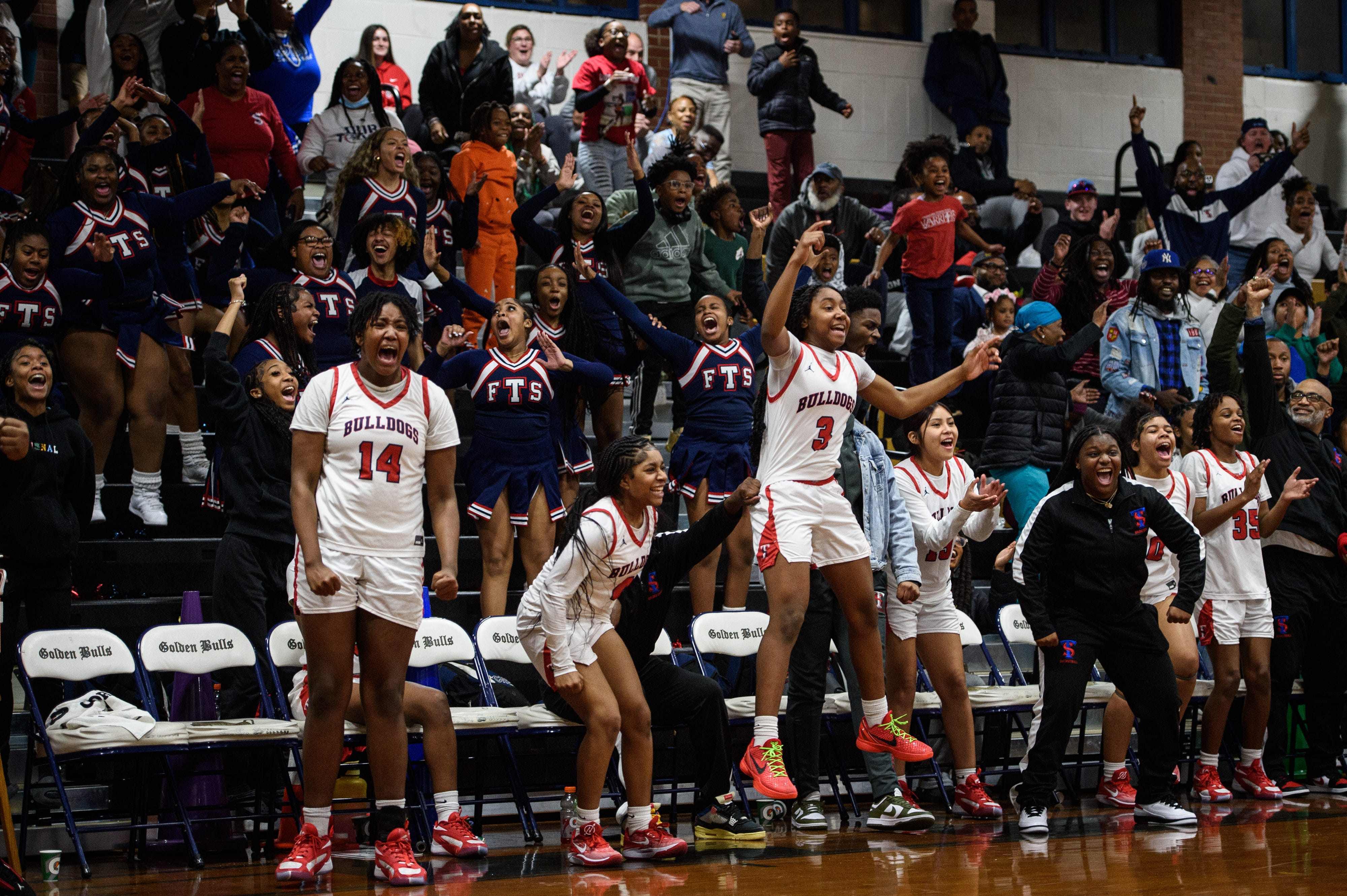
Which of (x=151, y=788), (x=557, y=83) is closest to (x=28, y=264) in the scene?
(x=151, y=788)

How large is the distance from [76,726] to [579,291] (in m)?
3.89

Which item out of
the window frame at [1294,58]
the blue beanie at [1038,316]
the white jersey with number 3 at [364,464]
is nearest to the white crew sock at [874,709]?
the white jersey with number 3 at [364,464]

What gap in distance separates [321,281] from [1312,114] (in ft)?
42.3

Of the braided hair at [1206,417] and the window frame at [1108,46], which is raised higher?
the window frame at [1108,46]

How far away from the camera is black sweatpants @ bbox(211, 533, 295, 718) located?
622 cm

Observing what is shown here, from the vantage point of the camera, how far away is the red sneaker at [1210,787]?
710cm

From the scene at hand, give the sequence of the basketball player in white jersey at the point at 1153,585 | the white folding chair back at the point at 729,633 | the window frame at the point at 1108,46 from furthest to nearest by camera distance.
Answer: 1. the window frame at the point at 1108,46
2. the basketball player in white jersey at the point at 1153,585
3. the white folding chair back at the point at 729,633

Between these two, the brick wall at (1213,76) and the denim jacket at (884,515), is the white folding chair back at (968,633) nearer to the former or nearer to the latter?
the denim jacket at (884,515)

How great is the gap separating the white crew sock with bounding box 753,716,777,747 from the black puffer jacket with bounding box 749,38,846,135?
717 cm

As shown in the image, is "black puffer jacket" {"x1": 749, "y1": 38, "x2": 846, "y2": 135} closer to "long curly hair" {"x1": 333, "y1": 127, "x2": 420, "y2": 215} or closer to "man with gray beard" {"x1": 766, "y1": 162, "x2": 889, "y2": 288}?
"man with gray beard" {"x1": 766, "y1": 162, "x2": 889, "y2": 288}

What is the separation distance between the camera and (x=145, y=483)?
7.51 meters

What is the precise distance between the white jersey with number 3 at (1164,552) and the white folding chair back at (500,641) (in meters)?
2.84

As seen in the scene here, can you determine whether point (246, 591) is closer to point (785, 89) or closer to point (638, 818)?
point (638, 818)

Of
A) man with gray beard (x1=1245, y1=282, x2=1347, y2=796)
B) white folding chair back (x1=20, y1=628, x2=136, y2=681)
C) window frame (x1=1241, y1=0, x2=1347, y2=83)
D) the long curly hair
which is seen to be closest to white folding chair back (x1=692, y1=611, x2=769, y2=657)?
white folding chair back (x1=20, y1=628, x2=136, y2=681)
